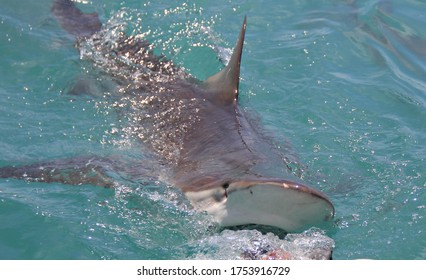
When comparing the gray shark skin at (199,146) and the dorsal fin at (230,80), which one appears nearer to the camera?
the gray shark skin at (199,146)

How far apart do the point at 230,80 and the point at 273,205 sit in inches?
61.2

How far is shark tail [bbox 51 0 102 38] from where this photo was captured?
19.2ft

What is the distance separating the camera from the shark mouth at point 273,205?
9.71 ft

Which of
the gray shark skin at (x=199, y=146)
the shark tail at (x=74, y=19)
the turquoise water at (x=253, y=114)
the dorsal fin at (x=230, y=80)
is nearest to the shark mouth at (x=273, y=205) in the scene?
the gray shark skin at (x=199, y=146)

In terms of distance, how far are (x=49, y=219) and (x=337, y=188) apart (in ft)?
5.98

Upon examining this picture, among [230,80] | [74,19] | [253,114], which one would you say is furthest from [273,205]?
[74,19]

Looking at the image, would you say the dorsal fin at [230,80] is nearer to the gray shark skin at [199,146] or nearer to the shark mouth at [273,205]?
the gray shark skin at [199,146]

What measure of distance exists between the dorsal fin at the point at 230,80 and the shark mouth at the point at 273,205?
1.27 meters

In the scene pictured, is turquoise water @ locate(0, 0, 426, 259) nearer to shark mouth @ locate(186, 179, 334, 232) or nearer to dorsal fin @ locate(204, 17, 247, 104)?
shark mouth @ locate(186, 179, 334, 232)

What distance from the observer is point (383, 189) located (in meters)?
4.44

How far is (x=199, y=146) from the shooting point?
4105 mm

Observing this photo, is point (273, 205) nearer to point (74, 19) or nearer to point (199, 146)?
point (199, 146)

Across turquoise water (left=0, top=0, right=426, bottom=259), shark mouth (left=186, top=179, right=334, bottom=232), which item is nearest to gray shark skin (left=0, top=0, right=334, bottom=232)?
shark mouth (left=186, top=179, right=334, bottom=232)
